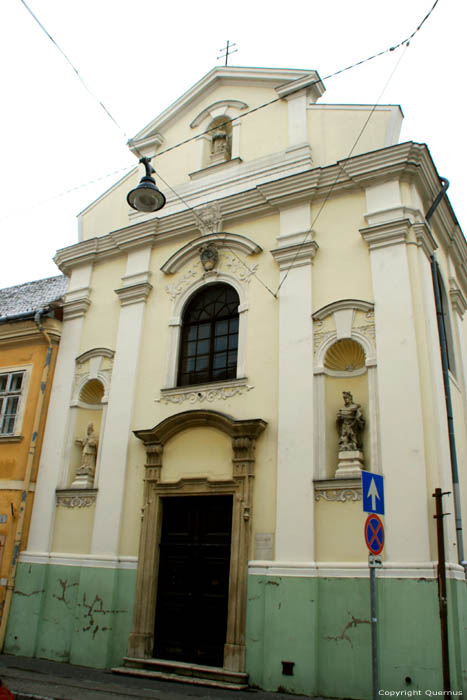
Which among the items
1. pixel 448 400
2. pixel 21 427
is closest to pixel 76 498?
pixel 21 427

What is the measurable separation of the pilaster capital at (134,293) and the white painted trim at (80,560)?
15.9ft

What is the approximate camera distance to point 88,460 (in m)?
11.5

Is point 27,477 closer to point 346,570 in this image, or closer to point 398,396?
point 346,570

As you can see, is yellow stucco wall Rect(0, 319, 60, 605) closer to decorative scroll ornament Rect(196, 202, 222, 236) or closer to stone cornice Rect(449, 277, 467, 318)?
decorative scroll ornament Rect(196, 202, 222, 236)

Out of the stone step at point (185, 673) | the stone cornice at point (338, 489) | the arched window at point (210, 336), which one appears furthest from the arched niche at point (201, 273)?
the stone step at point (185, 673)

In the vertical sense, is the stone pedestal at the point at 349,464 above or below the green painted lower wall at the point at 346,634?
above

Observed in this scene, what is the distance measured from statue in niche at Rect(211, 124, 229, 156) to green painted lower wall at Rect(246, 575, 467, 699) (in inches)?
337

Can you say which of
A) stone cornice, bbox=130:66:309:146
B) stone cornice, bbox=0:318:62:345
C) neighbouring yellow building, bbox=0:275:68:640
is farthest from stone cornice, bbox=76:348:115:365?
stone cornice, bbox=130:66:309:146

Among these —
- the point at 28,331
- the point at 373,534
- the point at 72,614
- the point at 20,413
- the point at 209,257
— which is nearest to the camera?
the point at 373,534

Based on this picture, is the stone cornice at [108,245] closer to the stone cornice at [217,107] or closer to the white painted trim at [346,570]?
the stone cornice at [217,107]

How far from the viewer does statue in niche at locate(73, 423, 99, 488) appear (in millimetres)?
11328

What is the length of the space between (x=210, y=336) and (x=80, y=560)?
14.9 feet

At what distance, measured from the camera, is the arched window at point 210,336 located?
10898 mm

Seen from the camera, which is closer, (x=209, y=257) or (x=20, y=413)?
(x=209, y=257)
